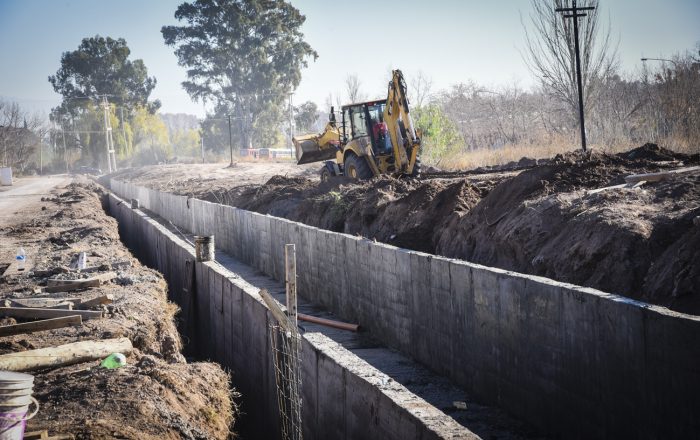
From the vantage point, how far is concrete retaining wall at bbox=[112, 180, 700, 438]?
18.2 feet

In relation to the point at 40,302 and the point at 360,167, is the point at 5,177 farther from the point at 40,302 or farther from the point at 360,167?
the point at 40,302

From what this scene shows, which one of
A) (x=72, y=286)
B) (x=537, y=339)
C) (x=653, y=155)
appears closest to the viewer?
(x=537, y=339)

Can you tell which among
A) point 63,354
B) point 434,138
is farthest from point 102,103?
point 63,354

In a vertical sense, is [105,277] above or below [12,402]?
below

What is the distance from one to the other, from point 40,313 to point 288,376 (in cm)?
349

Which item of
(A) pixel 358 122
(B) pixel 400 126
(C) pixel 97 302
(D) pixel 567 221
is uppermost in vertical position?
(A) pixel 358 122

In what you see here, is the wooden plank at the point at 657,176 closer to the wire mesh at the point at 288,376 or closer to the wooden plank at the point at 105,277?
the wire mesh at the point at 288,376

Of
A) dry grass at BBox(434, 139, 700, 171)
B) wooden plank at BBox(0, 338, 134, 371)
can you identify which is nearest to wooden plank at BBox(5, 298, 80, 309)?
wooden plank at BBox(0, 338, 134, 371)

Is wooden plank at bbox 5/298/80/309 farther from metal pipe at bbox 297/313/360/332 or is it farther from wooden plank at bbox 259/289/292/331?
wooden plank at bbox 259/289/292/331

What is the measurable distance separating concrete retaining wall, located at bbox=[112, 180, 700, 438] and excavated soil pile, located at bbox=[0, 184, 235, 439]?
2549 millimetres

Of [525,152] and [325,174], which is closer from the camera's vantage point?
[325,174]

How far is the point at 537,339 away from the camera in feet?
23.1

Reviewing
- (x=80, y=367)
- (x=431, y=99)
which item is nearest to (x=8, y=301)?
(x=80, y=367)

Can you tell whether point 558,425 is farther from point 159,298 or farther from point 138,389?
point 159,298
